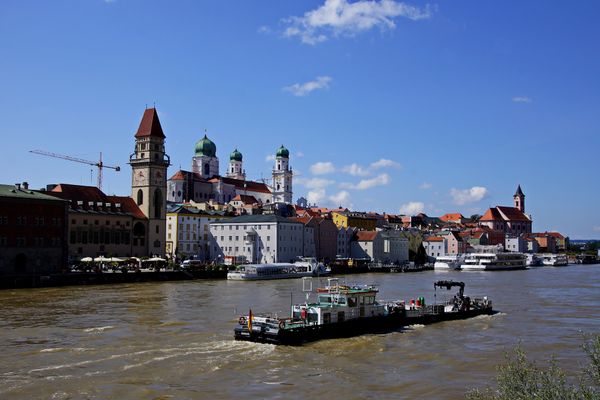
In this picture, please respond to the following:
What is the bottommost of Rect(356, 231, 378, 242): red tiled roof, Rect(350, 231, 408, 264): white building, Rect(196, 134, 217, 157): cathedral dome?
Rect(350, 231, 408, 264): white building

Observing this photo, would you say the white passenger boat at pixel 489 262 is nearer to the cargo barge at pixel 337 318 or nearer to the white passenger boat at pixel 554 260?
the white passenger boat at pixel 554 260

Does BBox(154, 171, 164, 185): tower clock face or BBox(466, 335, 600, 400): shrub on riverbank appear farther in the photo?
BBox(154, 171, 164, 185): tower clock face

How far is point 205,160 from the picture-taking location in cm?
19450

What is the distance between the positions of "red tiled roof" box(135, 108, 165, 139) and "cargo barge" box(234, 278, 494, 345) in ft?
Result: 257

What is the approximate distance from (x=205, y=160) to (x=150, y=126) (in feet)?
261

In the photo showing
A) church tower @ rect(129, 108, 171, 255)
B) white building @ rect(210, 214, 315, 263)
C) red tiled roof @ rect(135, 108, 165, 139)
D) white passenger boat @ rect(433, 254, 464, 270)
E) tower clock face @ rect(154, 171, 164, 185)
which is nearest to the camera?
church tower @ rect(129, 108, 171, 255)

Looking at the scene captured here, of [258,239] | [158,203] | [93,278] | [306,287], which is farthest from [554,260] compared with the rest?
[93,278]

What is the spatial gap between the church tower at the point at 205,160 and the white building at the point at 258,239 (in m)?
71.2

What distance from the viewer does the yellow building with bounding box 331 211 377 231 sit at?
171 meters

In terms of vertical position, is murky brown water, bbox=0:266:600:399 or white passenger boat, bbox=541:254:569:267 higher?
white passenger boat, bbox=541:254:569:267

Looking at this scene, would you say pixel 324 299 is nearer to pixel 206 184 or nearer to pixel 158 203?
pixel 158 203

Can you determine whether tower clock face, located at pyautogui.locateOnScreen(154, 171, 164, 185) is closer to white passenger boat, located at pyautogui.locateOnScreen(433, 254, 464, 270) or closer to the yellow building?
the yellow building

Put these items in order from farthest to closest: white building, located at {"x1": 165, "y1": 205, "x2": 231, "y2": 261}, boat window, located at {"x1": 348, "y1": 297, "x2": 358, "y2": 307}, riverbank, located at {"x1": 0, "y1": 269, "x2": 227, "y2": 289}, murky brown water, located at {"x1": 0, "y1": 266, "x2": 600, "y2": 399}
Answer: white building, located at {"x1": 165, "y1": 205, "x2": 231, "y2": 261}
riverbank, located at {"x1": 0, "y1": 269, "x2": 227, "y2": 289}
boat window, located at {"x1": 348, "y1": 297, "x2": 358, "y2": 307}
murky brown water, located at {"x1": 0, "y1": 266, "x2": 600, "y2": 399}

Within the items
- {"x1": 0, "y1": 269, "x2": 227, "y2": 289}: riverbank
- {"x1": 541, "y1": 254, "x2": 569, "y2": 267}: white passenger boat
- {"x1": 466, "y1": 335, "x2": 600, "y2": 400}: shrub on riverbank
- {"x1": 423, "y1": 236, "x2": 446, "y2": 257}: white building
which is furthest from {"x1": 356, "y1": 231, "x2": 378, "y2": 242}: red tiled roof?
{"x1": 466, "y1": 335, "x2": 600, "y2": 400}: shrub on riverbank
